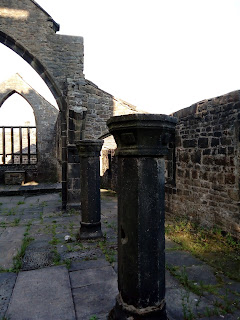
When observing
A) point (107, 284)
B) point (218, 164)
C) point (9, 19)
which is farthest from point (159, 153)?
point (9, 19)

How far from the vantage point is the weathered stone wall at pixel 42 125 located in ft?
48.3

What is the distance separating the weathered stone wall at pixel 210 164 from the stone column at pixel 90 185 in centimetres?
222

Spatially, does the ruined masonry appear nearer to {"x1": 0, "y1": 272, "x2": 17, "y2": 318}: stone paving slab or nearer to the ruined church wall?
the ruined church wall

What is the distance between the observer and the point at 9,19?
798 cm

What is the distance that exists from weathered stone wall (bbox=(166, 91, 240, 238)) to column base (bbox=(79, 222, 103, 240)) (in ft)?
7.32

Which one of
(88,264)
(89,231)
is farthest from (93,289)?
(89,231)

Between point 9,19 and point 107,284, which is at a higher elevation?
point 9,19

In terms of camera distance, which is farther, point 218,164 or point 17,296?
point 218,164

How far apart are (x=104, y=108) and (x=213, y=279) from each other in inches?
257

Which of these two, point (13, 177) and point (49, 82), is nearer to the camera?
point (49, 82)

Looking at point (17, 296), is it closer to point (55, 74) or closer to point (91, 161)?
point (91, 161)

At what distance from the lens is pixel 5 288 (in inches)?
128

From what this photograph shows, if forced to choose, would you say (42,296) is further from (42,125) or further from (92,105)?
(42,125)

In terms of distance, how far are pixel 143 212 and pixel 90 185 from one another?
9.52 feet
